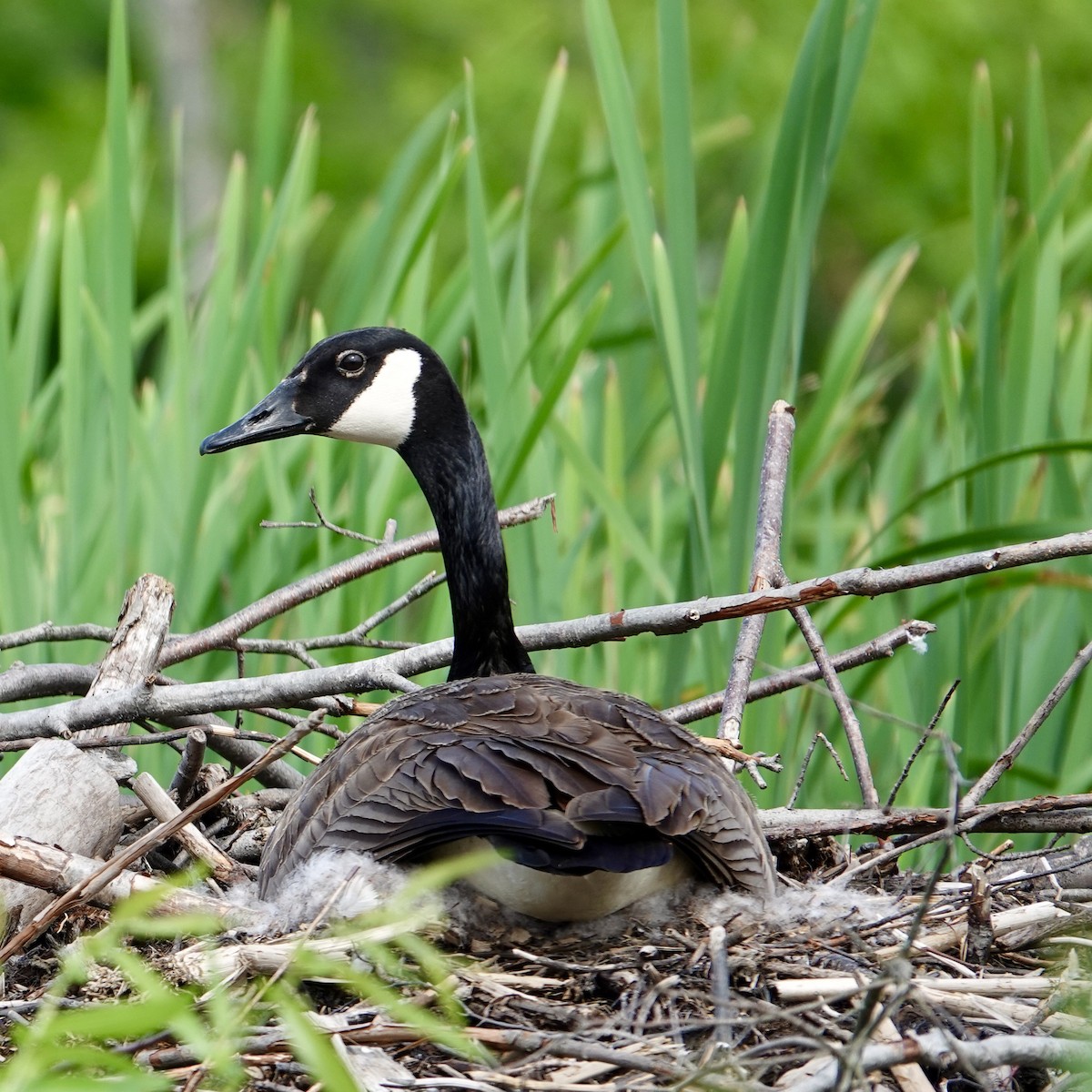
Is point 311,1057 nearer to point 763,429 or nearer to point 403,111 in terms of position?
point 763,429

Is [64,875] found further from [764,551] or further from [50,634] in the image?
[764,551]

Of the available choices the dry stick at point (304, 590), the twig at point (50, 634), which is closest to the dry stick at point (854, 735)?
the dry stick at point (304, 590)

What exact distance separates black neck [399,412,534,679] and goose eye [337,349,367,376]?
0.72 feet

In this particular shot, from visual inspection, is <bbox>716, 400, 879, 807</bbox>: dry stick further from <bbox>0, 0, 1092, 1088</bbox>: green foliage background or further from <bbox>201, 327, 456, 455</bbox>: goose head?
<bbox>201, 327, 456, 455</bbox>: goose head

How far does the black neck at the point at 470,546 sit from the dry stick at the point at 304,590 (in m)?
0.08

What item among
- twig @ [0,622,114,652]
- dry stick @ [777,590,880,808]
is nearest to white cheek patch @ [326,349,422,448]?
twig @ [0,622,114,652]

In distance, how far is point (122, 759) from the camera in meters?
2.84

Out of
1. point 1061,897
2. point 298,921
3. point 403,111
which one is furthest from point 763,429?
point 403,111

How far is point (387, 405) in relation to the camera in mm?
3414

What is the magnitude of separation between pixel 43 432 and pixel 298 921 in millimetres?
3021

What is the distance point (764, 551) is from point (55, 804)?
147 centimetres

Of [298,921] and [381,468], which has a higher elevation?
[381,468]

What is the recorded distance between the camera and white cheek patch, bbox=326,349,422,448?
337 centimetres

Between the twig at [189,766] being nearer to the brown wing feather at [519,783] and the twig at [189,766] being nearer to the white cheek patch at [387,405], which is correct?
the brown wing feather at [519,783]
